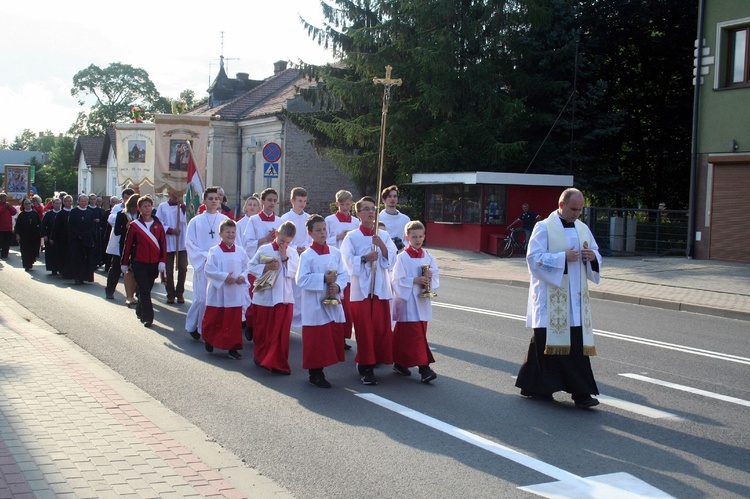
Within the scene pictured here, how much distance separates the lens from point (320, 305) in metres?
8.46

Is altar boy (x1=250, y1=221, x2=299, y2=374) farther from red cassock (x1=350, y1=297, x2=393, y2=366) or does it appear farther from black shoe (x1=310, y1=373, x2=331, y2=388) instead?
Answer: red cassock (x1=350, y1=297, x2=393, y2=366)

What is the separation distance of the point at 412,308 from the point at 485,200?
64.3ft

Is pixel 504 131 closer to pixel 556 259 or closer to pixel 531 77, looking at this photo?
pixel 531 77

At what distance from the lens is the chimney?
6179 cm

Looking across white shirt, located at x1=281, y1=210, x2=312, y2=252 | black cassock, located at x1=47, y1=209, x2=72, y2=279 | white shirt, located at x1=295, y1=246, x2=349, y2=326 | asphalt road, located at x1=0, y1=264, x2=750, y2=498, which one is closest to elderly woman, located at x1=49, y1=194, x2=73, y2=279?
black cassock, located at x1=47, y1=209, x2=72, y2=279

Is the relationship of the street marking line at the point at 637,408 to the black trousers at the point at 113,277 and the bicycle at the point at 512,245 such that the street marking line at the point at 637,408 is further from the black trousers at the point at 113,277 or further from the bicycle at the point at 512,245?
the bicycle at the point at 512,245

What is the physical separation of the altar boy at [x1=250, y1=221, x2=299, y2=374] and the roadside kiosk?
18239 mm

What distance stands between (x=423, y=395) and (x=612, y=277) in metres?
13.6

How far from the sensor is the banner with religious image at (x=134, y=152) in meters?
23.4

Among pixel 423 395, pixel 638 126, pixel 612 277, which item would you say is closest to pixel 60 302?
pixel 423 395

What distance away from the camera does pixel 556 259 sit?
24.7 ft

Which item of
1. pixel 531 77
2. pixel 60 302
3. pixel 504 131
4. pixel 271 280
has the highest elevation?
pixel 531 77

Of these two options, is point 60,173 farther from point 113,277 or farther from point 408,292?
point 408,292

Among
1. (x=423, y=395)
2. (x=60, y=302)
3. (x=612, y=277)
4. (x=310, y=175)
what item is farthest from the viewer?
(x=310, y=175)
